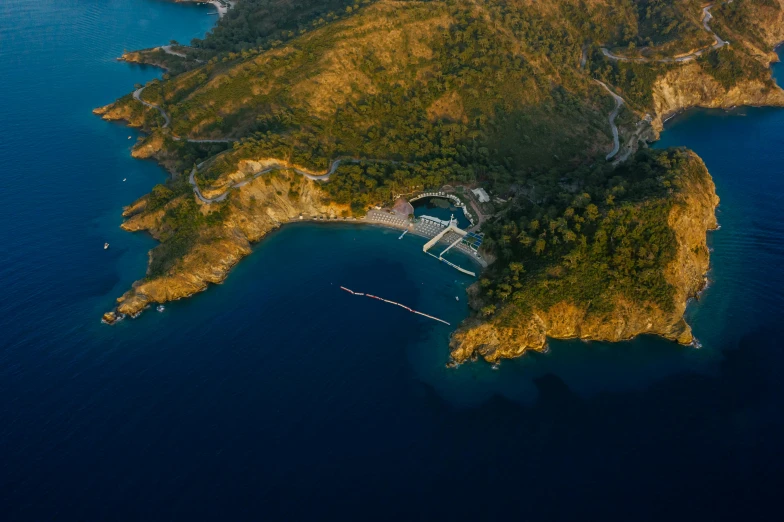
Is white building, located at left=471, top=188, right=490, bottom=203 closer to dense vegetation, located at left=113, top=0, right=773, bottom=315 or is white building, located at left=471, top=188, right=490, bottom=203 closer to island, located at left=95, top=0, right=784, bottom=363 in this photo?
island, located at left=95, top=0, right=784, bottom=363

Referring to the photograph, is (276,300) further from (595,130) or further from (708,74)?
(708,74)

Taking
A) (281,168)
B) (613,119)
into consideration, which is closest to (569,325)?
(281,168)

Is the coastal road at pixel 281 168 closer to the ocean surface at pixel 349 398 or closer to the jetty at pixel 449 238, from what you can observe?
the ocean surface at pixel 349 398

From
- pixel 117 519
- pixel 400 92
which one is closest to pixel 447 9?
pixel 400 92

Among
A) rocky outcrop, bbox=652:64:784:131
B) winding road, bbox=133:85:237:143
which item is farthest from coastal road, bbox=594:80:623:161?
winding road, bbox=133:85:237:143

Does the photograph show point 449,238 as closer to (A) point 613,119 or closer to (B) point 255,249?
(B) point 255,249

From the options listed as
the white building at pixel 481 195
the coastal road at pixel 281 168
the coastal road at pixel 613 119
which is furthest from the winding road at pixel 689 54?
the coastal road at pixel 281 168
